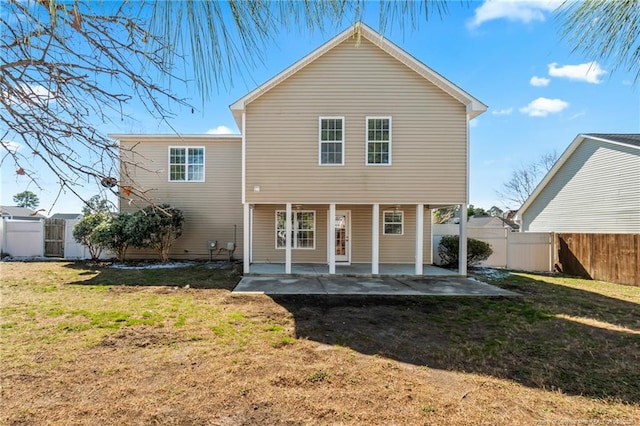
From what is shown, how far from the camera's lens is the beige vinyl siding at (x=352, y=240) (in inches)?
486

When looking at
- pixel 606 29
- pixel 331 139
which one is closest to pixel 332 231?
pixel 331 139

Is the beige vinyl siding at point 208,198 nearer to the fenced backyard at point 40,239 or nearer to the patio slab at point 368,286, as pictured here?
the fenced backyard at point 40,239

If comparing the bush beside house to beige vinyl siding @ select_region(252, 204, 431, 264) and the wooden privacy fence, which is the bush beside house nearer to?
beige vinyl siding @ select_region(252, 204, 431, 264)

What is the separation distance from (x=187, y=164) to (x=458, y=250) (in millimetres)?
11696

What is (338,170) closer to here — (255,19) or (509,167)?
(255,19)

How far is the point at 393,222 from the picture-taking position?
12.6m

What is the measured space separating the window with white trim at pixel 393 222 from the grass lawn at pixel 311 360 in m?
5.40

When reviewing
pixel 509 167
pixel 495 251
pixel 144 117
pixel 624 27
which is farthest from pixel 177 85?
pixel 509 167

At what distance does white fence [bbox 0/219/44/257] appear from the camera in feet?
45.8

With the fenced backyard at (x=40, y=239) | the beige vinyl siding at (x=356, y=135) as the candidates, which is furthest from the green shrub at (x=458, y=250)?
the fenced backyard at (x=40, y=239)

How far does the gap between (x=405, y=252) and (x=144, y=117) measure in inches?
463

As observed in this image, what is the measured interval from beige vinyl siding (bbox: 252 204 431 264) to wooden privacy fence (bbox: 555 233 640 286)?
231 inches

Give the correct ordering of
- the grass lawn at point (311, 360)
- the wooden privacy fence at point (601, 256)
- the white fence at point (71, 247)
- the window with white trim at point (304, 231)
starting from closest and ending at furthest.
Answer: the grass lawn at point (311, 360) → the wooden privacy fence at point (601, 256) → the window with white trim at point (304, 231) → the white fence at point (71, 247)

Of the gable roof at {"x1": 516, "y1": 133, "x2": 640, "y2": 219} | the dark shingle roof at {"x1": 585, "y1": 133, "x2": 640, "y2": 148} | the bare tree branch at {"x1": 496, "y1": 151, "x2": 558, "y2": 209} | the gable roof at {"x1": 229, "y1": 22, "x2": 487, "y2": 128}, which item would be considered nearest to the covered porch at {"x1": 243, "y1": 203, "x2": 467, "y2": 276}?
the gable roof at {"x1": 229, "y1": 22, "x2": 487, "y2": 128}
